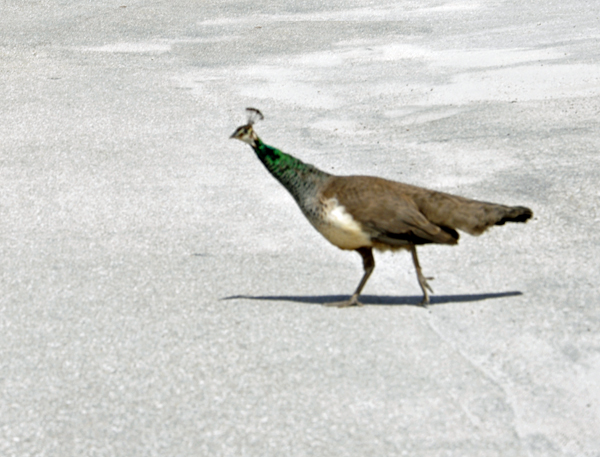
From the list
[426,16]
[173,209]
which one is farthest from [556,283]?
[426,16]

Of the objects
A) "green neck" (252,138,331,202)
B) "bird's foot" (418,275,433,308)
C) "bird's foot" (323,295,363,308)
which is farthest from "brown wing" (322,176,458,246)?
"bird's foot" (323,295,363,308)

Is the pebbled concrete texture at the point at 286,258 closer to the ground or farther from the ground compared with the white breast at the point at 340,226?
closer to the ground

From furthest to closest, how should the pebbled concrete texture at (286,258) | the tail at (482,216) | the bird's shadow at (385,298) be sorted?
the bird's shadow at (385,298) < the tail at (482,216) < the pebbled concrete texture at (286,258)

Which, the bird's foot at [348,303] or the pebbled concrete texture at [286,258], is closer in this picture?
the pebbled concrete texture at [286,258]

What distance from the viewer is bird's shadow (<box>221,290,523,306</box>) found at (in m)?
6.10

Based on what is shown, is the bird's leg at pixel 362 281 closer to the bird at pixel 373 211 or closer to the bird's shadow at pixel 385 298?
the bird at pixel 373 211

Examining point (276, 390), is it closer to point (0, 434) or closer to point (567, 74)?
point (0, 434)

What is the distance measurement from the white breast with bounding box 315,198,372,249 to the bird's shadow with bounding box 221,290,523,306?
52 cm

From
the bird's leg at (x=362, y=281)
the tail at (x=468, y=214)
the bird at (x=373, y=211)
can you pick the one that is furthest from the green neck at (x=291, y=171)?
the tail at (x=468, y=214)

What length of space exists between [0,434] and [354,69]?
28.9 feet

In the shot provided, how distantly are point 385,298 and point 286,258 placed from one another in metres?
1.00

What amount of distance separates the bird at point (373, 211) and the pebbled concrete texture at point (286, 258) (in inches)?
18.2

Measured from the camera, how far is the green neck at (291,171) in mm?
5895

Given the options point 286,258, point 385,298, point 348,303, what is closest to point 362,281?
point 348,303
